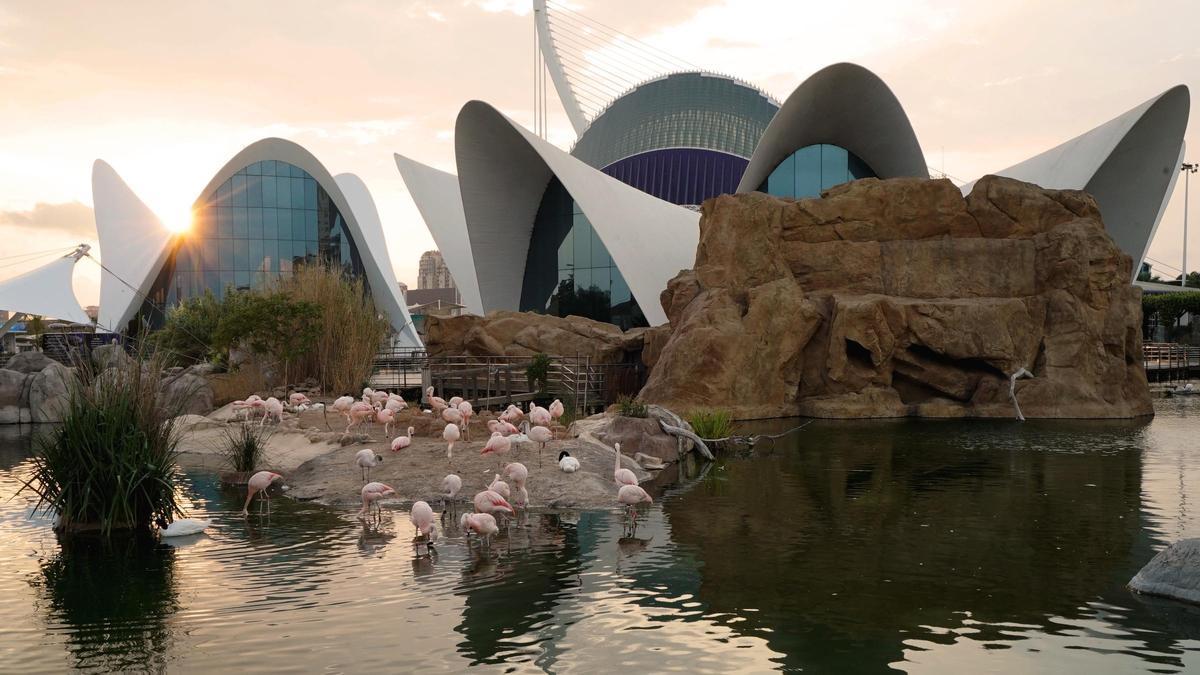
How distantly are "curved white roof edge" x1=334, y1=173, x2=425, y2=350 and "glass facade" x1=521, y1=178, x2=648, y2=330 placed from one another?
1252cm

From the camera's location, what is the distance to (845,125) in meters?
35.0

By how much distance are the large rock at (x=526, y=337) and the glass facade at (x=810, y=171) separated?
12.0 metres

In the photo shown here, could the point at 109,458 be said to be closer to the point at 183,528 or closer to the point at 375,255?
the point at 183,528

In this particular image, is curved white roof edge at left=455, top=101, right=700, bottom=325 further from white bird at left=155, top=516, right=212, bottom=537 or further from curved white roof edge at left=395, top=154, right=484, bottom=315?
white bird at left=155, top=516, right=212, bottom=537

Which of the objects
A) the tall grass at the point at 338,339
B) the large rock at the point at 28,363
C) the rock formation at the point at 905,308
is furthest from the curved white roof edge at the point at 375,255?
the rock formation at the point at 905,308

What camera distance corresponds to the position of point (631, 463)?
1339cm

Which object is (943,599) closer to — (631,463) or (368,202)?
(631,463)

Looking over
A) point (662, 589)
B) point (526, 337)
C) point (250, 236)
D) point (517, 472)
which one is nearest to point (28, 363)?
point (526, 337)

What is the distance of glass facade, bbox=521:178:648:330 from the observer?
3275cm

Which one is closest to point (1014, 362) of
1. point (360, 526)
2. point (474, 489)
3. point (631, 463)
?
point (631, 463)

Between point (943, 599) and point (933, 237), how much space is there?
1735 cm

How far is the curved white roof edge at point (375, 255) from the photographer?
48.5 meters

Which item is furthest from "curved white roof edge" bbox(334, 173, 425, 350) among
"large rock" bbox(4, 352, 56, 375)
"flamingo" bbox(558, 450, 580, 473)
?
"flamingo" bbox(558, 450, 580, 473)

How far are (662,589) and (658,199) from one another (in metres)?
28.9
